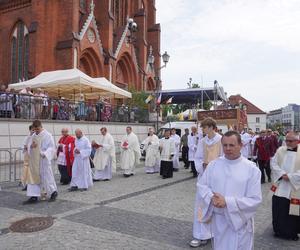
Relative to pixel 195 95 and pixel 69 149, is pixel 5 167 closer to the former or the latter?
pixel 69 149

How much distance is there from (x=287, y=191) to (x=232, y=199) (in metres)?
3.05

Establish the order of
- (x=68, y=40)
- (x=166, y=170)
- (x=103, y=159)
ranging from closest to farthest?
(x=103, y=159)
(x=166, y=170)
(x=68, y=40)

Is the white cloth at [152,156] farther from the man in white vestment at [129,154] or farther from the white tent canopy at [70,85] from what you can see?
the white tent canopy at [70,85]

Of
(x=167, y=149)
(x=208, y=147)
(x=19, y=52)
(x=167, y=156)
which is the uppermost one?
(x=19, y=52)

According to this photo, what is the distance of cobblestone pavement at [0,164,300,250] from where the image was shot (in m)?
5.59

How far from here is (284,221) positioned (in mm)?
6062

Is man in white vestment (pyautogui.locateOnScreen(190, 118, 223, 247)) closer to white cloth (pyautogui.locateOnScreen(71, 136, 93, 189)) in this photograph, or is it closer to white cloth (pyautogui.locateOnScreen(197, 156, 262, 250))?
white cloth (pyautogui.locateOnScreen(197, 156, 262, 250))

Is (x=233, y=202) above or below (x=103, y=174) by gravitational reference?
above

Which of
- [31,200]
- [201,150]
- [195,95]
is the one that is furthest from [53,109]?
[195,95]

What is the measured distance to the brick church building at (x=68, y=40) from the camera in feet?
87.2

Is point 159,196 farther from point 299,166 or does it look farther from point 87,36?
point 87,36

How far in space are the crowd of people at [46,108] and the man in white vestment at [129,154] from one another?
5.44 m

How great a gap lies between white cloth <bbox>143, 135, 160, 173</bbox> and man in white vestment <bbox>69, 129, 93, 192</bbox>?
4348 millimetres

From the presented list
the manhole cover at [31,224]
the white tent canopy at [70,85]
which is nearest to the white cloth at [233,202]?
the manhole cover at [31,224]
